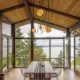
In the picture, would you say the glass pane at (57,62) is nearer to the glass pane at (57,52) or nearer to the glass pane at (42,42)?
the glass pane at (57,52)

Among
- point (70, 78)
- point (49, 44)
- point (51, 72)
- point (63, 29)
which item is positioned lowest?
point (70, 78)

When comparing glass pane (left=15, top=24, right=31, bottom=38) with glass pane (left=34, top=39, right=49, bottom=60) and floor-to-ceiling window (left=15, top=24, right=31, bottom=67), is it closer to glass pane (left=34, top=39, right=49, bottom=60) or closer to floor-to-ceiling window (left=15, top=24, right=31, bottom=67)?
floor-to-ceiling window (left=15, top=24, right=31, bottom=67)

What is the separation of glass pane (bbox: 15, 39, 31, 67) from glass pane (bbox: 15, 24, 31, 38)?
36 cm

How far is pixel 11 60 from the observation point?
10.7 m

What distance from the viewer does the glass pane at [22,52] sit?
11.1 metres

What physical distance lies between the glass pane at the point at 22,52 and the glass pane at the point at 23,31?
14.1 inches

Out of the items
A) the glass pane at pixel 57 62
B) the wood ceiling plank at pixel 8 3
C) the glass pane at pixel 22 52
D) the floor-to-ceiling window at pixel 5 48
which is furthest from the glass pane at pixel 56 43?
the wood ceiling plank at pixel 8 3

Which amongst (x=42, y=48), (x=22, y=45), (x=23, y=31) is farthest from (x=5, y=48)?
(x=42, y=48)

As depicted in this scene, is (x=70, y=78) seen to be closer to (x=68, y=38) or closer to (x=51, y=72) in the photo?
(x=51, y=72)

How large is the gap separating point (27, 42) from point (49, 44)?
1.54 m

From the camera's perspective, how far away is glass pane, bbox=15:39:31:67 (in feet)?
36.4

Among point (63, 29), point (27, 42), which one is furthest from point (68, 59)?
point (27, 42)

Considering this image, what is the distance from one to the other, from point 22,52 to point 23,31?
1.46m

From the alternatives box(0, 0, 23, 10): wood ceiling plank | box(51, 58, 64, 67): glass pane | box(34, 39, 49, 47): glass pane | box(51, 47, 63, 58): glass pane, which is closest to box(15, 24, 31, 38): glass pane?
box(34, 39, 49, 47): glass pane
